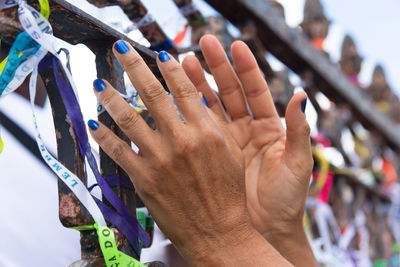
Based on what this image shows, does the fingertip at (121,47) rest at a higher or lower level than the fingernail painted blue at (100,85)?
higher

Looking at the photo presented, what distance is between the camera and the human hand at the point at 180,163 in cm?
55

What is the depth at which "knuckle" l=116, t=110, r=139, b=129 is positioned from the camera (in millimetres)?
545

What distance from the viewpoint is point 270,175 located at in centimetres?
83

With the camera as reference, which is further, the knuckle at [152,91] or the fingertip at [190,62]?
the fingertip at [190,62]

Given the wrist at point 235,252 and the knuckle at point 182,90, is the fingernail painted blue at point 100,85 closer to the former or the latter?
the knuckle at point 182,90

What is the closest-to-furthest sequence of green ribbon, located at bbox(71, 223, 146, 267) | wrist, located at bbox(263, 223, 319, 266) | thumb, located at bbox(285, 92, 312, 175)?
Result: 1. green ribbon, located at bbox(71, 223, 146, 267)
2. thumb, located at bbox(285, 92, 312, 175)
3. wrist, located at bbox(263, 223, 319, 266)

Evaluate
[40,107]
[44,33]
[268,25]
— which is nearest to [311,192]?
[268,25]

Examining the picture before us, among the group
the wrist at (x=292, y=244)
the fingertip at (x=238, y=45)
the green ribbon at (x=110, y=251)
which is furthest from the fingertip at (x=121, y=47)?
the wrist at (x=292, y=244)

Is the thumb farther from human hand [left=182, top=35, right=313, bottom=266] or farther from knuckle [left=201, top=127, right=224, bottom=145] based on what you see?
knuckle [left=201, top=127, right=224, bottom=145]

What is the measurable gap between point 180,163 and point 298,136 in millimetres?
264

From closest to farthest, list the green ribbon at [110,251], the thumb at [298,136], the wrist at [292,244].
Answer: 1. the green ribbon at [110,251]
2. the thumb at [298,136]
3. the wrist at [292,244]

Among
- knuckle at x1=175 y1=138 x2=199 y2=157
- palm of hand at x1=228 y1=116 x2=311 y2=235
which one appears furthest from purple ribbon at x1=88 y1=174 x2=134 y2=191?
palm of hand at x1=228 y1=116 x2=311 y2=235

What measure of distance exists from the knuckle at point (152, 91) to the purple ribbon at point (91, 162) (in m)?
0.10

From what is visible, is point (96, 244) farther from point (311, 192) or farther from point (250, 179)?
point (311, 192)
